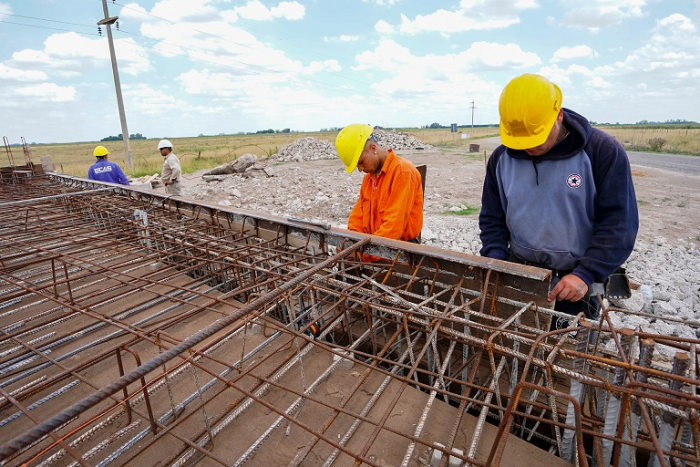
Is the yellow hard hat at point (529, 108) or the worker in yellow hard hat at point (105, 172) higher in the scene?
the yellow hard hat at point (529, 108)

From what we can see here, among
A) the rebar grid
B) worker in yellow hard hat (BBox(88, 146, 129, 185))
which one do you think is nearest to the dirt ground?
worker in yellow hard hat (BBox(88, 146, 129, 185))

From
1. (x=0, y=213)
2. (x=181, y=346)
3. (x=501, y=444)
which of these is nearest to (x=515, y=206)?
(x=501, y=444)

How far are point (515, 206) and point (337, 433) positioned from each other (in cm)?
168

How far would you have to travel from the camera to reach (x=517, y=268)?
2318 millimetres

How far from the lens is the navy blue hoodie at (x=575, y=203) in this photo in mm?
2086

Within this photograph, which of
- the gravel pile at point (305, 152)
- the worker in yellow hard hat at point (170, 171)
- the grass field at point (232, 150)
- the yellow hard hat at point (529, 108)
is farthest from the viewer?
the gravel pile at point (305, 152)

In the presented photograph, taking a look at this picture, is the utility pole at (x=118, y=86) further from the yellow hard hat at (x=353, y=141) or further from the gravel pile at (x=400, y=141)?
the yellow hard hat at (x=353, y=141)

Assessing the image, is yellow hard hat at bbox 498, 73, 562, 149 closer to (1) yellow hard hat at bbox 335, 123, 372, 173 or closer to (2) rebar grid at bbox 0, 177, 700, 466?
(2) rebar grid at bbox 0, 177, 700, 466

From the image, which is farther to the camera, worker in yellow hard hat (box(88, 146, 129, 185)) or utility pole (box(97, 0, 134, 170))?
utility pole (box(97, 0, 134, 170))

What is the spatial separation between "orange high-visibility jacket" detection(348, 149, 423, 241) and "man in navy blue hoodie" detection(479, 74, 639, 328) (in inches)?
33.9

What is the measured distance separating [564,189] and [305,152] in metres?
26.4

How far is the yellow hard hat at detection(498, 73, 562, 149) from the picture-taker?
6.64 feet

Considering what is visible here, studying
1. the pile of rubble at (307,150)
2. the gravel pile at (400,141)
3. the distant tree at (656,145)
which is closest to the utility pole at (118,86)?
the pile of rubble at (307,150)

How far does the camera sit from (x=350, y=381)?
92.6 inches
